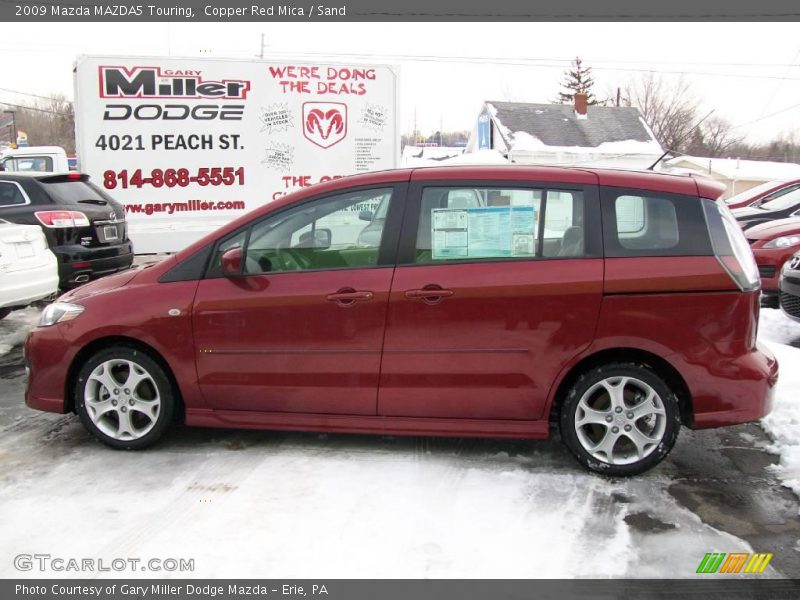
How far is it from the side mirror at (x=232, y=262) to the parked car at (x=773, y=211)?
9.23 m

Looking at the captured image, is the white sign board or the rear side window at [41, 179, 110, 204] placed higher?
the white sign board

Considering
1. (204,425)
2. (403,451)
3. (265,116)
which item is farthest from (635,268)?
(265,116)

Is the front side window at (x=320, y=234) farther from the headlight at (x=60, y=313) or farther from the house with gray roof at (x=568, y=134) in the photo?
the house with gray roof at (x=568, y=134)

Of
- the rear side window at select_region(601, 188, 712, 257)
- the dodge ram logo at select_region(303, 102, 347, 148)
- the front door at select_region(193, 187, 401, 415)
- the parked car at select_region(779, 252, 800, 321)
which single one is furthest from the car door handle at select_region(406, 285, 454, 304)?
the dodge ram logo at select_region(303, 102, 347, 148)

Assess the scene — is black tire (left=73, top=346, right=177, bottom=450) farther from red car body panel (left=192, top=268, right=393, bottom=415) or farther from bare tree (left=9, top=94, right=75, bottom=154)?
bare tree (left=9, top=94, right=75, bottom=154)

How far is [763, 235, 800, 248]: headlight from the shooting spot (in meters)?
8.62

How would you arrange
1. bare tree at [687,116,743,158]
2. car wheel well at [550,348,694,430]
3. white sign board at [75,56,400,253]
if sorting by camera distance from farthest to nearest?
bare tree at [687,116,743,158]
white sign board at [75,56,400,253]
car wheel well at [550,348,694,430]

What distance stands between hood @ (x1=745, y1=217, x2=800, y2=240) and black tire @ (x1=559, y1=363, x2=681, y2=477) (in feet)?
20.0

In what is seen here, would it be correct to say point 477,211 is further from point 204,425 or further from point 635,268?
point 204,425

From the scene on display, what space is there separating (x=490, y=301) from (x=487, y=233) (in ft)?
1.36

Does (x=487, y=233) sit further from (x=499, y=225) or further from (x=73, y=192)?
(x=73, y=192)

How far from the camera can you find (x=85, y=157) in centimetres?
998

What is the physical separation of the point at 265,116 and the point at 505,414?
323 inches

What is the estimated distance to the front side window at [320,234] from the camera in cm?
404
